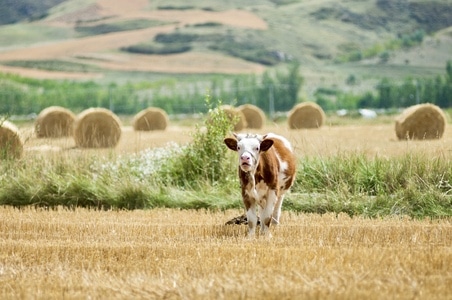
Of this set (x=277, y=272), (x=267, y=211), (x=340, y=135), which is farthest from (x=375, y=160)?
(x=340, y=135)

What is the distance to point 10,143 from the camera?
63.2 ft

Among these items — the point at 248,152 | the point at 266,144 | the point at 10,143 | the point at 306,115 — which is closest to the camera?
the point at 248,152

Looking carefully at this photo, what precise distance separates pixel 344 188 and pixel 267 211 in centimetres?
365

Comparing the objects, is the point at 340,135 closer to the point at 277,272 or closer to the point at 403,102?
the point at 277,272

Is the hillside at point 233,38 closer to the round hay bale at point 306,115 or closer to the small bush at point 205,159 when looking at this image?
the round hay bale at point 306,115

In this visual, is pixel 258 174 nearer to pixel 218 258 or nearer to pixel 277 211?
pixel 277 211

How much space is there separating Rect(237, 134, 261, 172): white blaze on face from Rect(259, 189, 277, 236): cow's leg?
0.50 meters

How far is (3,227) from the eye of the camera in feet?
43.1

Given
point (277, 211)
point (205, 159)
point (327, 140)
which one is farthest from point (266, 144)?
point (327, 140)

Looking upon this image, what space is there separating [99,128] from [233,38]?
89630 mm

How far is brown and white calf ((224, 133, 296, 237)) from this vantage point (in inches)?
450

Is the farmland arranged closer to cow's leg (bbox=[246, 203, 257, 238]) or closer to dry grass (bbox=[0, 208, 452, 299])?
dry grass (bbox=[0, 208, 452, 299])

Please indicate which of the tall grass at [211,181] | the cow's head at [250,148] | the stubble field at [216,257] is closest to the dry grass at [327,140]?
the tall grass at [211,181]

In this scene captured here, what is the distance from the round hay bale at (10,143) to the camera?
18.3 metres
